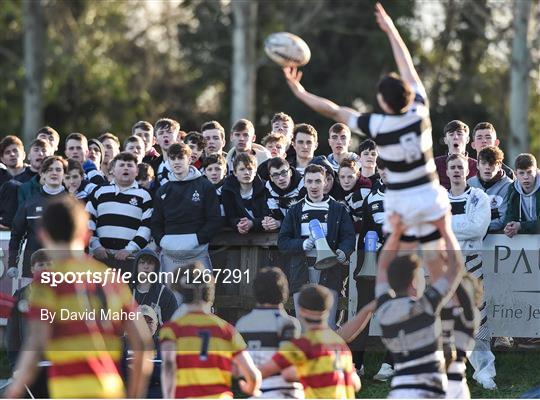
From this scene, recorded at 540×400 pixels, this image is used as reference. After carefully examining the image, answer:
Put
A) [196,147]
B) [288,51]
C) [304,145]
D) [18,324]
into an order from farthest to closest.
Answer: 1. [196,147]
2. [304,145]
3. [18,324]
4. [288,51]

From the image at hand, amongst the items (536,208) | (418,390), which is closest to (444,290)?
(418,390)

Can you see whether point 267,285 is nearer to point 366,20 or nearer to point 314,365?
point 314,365

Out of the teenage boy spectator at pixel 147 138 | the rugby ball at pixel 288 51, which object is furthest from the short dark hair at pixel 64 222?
the teenage boy spectator at pixel 147 138

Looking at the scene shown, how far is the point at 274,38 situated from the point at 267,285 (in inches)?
107

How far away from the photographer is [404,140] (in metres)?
9.94

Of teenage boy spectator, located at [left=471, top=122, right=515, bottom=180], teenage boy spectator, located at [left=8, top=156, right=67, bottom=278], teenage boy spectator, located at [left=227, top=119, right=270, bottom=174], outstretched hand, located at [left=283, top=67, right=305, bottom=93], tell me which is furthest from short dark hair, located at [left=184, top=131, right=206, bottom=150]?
outstretched hand, located at [left=283, top=67, right=305, bottom=93]

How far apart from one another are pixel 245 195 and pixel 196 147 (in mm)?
1385

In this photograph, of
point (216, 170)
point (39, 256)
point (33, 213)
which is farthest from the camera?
point (216, 170)

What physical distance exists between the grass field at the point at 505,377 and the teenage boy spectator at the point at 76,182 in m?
3.24

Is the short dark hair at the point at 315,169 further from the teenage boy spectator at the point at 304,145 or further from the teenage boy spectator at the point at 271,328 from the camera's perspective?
the teenage boy spectator at the point at 271,328

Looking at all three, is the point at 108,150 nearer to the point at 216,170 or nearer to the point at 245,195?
the point at 216,170

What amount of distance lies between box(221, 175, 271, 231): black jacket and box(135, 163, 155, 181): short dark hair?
36.2 inches

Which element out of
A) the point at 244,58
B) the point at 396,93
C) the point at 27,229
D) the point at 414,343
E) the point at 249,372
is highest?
the point at 244,58

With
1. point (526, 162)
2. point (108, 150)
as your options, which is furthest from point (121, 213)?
point (526, 162)
